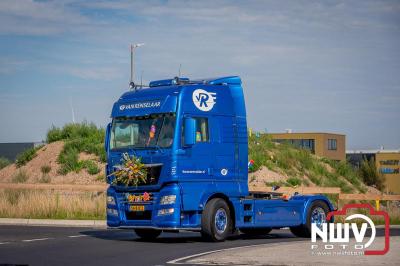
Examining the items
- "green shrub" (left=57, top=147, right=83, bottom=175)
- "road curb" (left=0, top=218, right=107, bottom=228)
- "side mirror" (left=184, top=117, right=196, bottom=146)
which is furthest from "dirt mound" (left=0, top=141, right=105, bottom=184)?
"side mirror" (left=184, top=117, right=196, bottom=146)

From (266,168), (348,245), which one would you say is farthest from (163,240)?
(266,168)

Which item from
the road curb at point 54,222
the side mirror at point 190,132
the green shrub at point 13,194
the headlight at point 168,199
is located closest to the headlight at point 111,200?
the headlight at point 168,199

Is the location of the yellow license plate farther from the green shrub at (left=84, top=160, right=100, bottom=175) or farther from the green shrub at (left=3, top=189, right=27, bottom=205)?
the green shrub at (left=84, top=160, right=100, bottom=175)

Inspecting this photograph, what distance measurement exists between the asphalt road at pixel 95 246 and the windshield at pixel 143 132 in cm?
241

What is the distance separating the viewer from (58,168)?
4328 centimetres

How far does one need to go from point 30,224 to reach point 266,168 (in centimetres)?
1762

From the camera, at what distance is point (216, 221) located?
1941cm

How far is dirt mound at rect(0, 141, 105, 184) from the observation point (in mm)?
41594

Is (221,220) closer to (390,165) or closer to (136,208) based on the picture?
(136,208)

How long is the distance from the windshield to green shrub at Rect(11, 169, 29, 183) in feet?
75.8

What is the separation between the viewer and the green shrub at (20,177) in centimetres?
4206

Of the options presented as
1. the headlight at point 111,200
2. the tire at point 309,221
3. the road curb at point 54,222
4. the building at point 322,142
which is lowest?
the road curb at point 54,222

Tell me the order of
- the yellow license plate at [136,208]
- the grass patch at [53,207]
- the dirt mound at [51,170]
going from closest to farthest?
the yellow license plate at [136,208], the grass patch at [53,207], the dirt mound at [51,170]

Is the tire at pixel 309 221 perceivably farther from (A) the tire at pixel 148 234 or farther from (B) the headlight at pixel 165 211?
(B) the headlight at pixel 165 211
